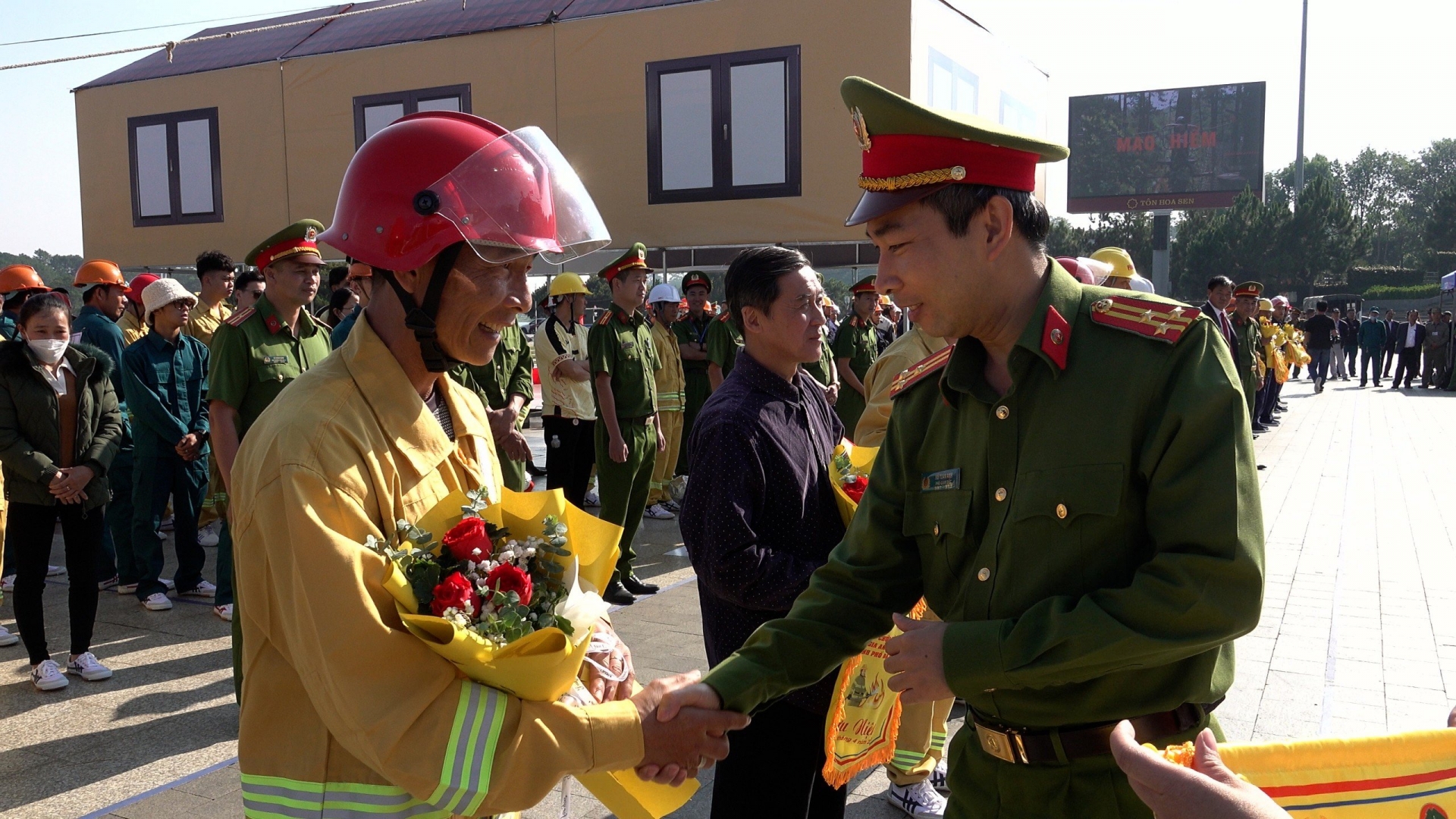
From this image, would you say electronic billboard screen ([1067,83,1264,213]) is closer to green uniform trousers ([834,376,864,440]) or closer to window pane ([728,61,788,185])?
window pane ([728,61,788,185])

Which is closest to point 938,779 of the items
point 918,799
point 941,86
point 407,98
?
point 918,799

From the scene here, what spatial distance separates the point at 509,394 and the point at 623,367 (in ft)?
2.95

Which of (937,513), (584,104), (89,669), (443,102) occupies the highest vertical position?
(443,102)

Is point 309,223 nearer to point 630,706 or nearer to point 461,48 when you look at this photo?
point 630,706

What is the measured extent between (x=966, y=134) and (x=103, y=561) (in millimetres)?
7694

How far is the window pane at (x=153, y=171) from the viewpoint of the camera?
676 inches

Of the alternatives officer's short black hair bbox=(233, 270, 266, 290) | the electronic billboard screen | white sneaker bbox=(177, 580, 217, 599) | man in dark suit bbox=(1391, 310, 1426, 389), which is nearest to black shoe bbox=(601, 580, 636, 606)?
white sneaker bbox=(177, 580, 217, 599)

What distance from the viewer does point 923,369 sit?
2.41 m

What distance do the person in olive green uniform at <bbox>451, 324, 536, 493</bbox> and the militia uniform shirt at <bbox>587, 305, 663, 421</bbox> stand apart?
0.51 metres

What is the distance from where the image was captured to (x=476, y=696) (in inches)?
72.3

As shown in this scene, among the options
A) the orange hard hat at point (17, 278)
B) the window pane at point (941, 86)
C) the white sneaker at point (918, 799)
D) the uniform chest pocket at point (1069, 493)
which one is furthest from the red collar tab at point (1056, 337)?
the window pane at point (941, 86)

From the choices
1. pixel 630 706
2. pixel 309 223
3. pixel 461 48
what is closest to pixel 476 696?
pixel 630 706

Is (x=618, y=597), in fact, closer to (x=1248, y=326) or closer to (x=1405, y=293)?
(x=1248, y=326)

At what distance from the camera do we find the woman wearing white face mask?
212 inches
